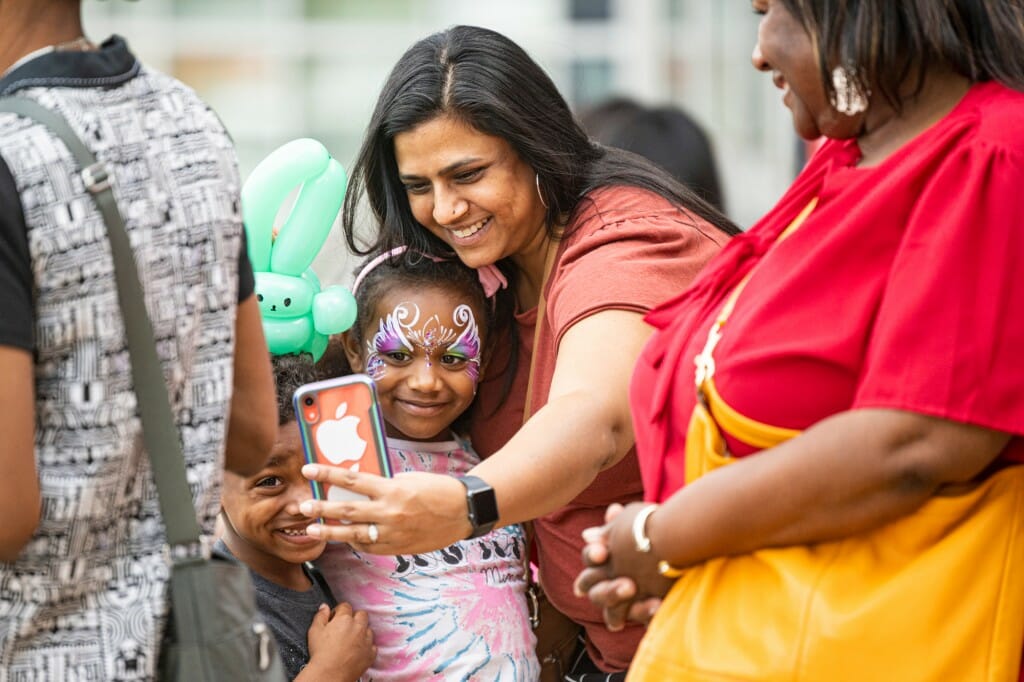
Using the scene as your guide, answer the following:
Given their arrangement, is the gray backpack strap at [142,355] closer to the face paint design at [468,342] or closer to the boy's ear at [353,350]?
the face paint design at [468,342]

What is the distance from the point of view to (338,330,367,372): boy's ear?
335 cm

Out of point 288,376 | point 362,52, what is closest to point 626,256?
point 288,376

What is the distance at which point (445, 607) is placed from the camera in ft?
9.97

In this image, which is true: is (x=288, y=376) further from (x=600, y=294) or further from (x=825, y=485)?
(x=825, y=485)

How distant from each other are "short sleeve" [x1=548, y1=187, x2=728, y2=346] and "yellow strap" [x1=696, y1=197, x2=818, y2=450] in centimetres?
59

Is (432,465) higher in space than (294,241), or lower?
lower

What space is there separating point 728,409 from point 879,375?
23 cm

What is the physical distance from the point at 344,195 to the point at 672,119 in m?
2.66

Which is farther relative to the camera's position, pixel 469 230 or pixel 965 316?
pixel 469 230

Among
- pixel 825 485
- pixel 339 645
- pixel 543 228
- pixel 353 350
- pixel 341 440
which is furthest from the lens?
pixel 353 350

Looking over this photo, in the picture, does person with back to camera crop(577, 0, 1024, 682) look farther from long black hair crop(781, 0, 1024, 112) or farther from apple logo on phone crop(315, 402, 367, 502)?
apple logo on phone crop(315, 402, 367, 502)

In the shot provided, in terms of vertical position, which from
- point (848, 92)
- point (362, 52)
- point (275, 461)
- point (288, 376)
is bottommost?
point (362, 52)

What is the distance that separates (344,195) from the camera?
10.6 ft

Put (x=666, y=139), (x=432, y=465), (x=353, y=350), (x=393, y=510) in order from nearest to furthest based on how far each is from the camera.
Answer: (x=393, y=510) < (x=432, y=465) < (x=353, y=350) < (x=666, y=139)
